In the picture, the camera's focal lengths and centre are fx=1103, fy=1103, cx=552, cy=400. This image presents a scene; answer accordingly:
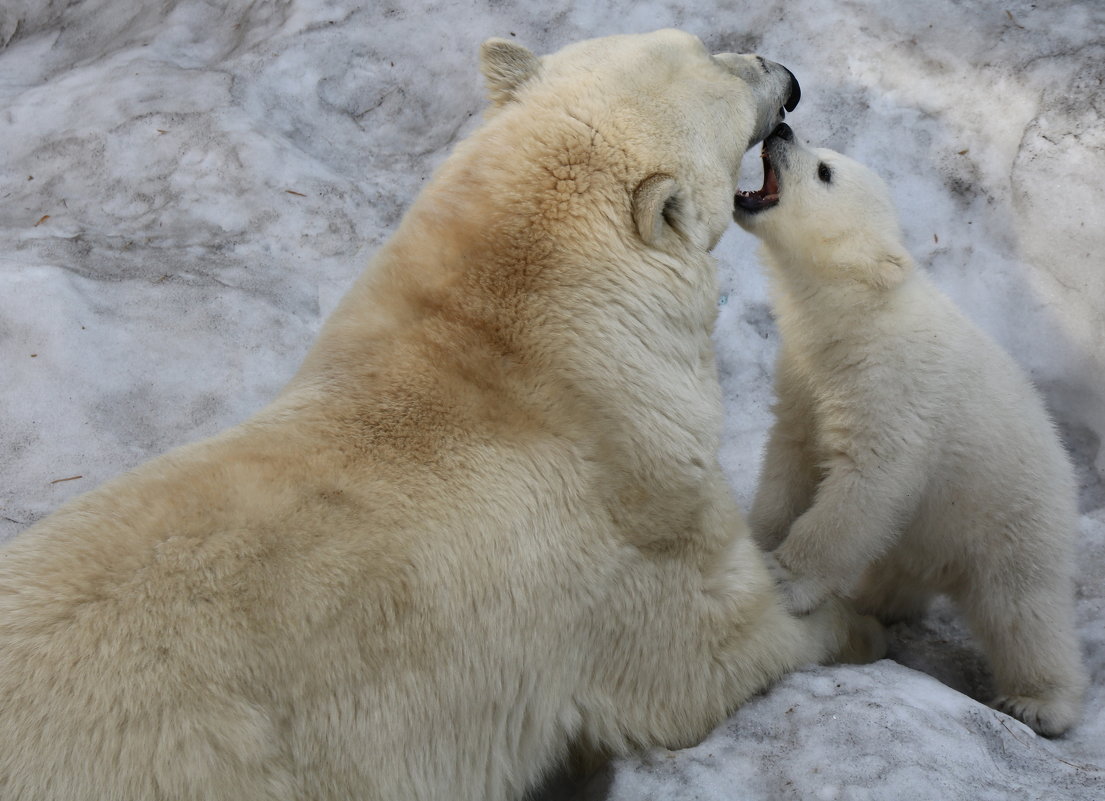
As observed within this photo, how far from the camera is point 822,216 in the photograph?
135 inches

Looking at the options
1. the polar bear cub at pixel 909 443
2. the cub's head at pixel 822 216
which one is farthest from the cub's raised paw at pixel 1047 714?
the cub's head at pixel 822 216

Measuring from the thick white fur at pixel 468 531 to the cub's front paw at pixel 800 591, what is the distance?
0.71 ft

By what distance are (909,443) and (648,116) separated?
4.20ft

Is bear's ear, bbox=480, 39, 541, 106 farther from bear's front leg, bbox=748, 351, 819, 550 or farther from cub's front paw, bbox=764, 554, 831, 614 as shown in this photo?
cub's front paw, bbox=764, 554, 831, 614

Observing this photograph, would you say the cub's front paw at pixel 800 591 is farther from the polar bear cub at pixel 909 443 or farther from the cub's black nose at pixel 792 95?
the cub's black nose at pixel 792 95

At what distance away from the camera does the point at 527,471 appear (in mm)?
2525

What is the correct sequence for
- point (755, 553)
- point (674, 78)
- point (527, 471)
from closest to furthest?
point (527, 471) → point (674, 78) → point (755, 553)

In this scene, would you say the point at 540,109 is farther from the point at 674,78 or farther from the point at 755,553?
the point at 755,553

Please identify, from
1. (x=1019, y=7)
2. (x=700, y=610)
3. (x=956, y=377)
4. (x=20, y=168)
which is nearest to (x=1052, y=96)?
(x=1019, y=7)

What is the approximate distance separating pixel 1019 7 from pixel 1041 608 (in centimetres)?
300

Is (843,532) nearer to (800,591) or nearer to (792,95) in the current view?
(800,591)

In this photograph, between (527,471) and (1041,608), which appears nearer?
(527,471)

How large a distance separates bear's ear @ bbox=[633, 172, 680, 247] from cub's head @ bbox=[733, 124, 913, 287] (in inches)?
37.9

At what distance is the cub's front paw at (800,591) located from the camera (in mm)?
3219
